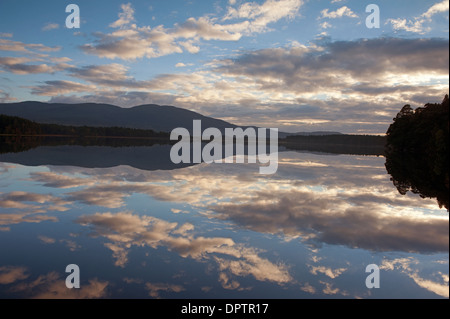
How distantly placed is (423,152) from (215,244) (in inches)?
2505

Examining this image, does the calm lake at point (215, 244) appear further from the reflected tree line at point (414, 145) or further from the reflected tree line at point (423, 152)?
the reflected tree line at point (414, 145)

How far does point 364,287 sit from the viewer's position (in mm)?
6562

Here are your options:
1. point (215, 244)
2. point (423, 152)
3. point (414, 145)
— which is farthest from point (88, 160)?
point (414, 145)

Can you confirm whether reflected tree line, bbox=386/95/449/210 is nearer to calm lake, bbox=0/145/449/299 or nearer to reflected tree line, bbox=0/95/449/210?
reflected tree line, bbox=0/95/449/210

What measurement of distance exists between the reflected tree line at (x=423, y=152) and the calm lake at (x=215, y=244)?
524 cm

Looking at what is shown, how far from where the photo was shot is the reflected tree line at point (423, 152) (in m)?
21.1

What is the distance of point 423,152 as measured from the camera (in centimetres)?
6072

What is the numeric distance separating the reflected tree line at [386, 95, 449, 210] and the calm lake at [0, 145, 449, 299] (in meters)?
5.24

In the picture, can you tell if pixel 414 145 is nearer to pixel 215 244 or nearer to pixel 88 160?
pixel 88 160
